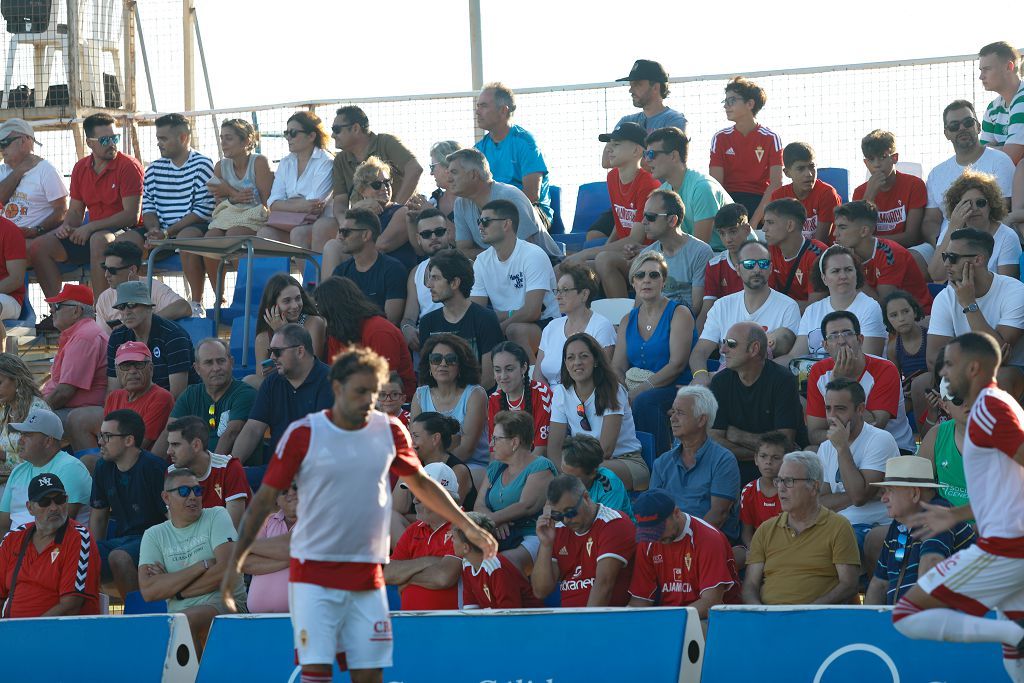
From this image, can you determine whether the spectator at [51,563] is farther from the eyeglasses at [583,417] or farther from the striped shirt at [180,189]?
the striped shirt at [180,189]

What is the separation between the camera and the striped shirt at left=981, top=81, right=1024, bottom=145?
38.1 ft

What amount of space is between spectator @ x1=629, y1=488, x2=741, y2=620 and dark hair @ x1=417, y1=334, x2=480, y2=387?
226cm

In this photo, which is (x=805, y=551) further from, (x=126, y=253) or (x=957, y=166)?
(x=126, y=253)

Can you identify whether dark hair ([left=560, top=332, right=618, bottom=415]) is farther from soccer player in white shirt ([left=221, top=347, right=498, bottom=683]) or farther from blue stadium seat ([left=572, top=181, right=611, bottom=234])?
blue stadium seat ([left=572, top=181, right=611, bottom=234])

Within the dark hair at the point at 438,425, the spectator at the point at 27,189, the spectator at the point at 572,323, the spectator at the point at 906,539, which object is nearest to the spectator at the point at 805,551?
the spectator at the point at 906,539

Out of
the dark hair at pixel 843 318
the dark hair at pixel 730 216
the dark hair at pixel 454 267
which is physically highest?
the dark hair at pixel 730 216

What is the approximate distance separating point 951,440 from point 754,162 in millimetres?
5012

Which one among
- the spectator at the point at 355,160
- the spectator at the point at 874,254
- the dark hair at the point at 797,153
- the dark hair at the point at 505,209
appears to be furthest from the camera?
the spectator at the point at 355,160

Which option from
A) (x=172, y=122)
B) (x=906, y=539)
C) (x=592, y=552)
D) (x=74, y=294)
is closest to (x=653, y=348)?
(x=592, y=552)

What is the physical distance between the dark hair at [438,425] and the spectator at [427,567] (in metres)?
0.67

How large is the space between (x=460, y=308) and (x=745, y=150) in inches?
138

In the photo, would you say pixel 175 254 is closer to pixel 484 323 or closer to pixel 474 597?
pixel 484 323

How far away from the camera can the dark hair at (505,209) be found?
11477 mm

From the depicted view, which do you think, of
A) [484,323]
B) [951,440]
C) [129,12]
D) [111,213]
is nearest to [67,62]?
[129,12]
